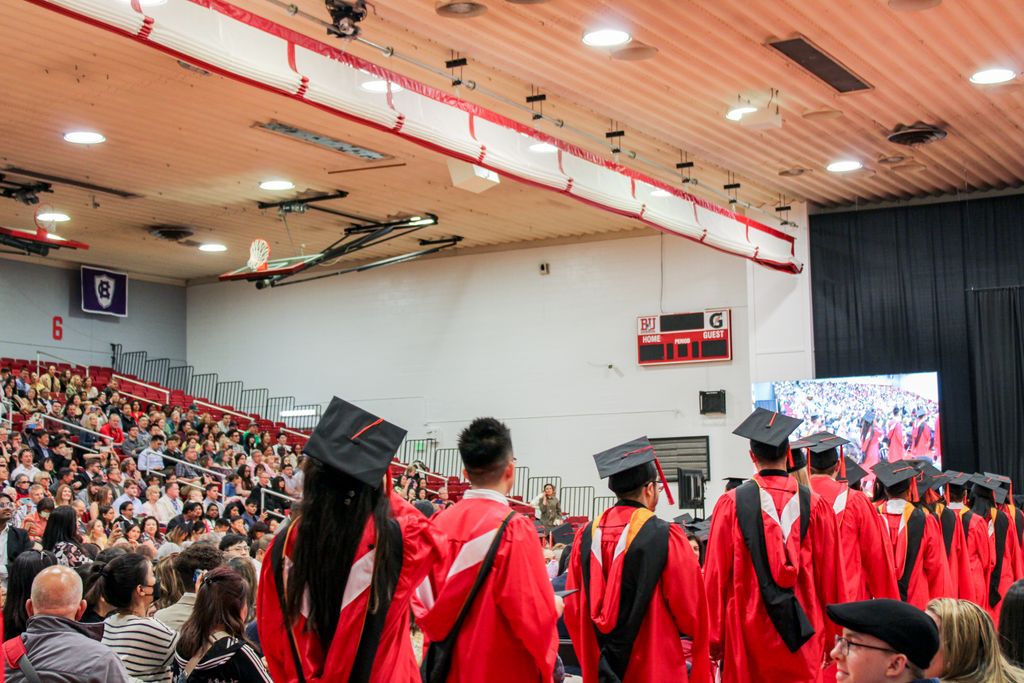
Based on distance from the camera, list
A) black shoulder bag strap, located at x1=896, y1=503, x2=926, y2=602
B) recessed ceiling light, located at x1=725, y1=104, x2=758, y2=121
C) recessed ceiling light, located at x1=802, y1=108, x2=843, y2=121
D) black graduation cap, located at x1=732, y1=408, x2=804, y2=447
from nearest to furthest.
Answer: black graduation cap, located at x1=732, y1=408, x2=804, y2=447 < black shoulder bag strap, located at x1=896, y1=503, x2=926, y2=602 < recessed ceiling light, located at x1=725, y1=104, x2=758, y2=121 < recessed ceiling light, located at x1=802, y1=108, x2=843, y2=121

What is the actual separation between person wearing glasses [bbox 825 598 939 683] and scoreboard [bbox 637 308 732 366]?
16819 mm

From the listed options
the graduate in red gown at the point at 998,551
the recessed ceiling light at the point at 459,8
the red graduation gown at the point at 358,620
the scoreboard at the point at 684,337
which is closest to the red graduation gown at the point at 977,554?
the graduate in red gown at the point at 998,551

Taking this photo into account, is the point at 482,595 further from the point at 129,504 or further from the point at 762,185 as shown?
the point at 762,185

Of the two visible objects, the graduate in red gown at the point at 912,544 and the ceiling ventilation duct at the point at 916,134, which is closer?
the graduate in red gown at the point at 912,544

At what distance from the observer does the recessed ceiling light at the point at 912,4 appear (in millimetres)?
9648

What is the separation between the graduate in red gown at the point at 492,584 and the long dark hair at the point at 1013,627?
146 cm

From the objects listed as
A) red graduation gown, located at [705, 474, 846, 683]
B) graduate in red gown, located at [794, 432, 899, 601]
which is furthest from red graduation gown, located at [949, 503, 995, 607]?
red graduation gown, located at [705, 474, 846, 683]

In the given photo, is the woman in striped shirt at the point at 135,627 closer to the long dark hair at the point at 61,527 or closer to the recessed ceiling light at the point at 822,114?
the long dark hair at the point at 61,527

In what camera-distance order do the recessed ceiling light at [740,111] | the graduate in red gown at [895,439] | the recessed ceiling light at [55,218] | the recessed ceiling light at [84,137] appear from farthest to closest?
the recessed ceiling light at [55,218]
the graduate in red gown at [895,439]
the recessed ceiling light at [84,137]
the recessed ceiling light at [740,111]

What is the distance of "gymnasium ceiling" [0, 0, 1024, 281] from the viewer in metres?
10.4

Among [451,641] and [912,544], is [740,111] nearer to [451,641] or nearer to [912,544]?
[912,544]

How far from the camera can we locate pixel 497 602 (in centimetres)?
424

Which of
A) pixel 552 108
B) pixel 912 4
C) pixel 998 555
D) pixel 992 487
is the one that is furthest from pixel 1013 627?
pixel 552 108

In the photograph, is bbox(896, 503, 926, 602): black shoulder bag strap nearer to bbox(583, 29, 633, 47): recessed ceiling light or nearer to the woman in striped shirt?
bbox(583, 29, 633, 47): recessed ceiling light
